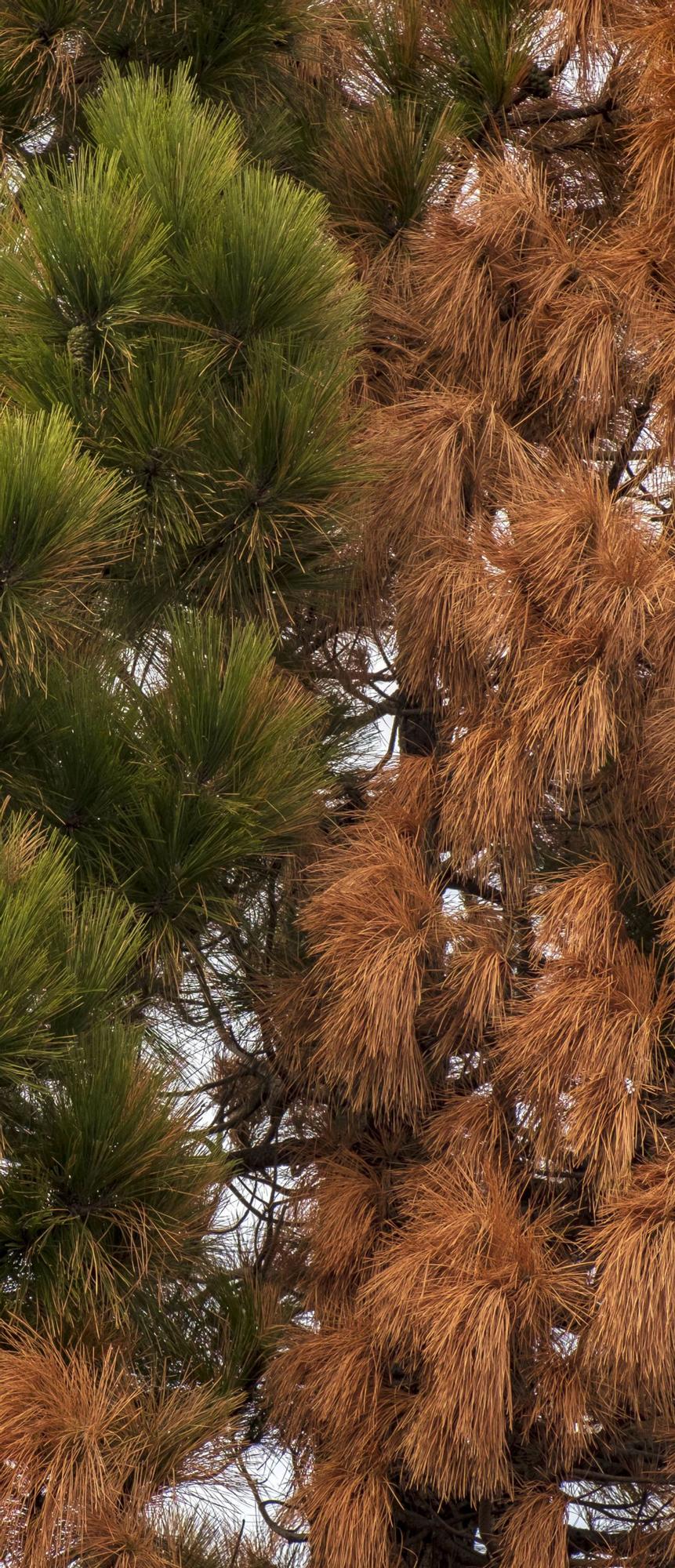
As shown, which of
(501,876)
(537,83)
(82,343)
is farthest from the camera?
(537,83)

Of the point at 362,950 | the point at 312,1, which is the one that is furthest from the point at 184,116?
the point at 362,950

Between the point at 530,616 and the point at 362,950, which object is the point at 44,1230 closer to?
the point at 362,950

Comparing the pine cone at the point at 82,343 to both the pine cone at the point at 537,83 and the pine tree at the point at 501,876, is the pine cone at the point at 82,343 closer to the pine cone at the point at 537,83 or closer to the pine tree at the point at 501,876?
the pine tree at the point at 501,876

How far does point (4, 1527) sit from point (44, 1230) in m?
0.19

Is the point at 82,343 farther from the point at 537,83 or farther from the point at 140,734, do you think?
the point at 537,83

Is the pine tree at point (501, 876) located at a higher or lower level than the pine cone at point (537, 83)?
lower

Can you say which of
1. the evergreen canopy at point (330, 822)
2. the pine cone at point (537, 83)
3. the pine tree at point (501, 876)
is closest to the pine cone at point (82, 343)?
the evergreen canopy at point (330, 822)

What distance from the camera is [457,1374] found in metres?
1.34

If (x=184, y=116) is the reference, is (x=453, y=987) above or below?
below

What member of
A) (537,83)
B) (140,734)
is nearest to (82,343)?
(140,734)

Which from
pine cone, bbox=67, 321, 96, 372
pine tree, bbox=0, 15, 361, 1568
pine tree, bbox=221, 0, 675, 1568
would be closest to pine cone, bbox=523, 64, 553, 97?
pine tree, bbox=221, 0, 675, 1568

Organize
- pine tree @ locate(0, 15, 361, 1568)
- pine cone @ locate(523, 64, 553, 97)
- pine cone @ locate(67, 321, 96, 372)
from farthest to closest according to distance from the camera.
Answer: pine cone @ locate(523, 64, 553, 97) < pine cone @ locate(67, 321, 96, 372) < pine tree @ locate(0, 15, 361, 1568)

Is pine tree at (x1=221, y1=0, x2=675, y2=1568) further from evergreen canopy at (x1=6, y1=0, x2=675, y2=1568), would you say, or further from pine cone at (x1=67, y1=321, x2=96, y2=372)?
pine cone at (x1=67, y1=321, x2=96, y2=372)

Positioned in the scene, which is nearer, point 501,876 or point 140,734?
point 140,734
